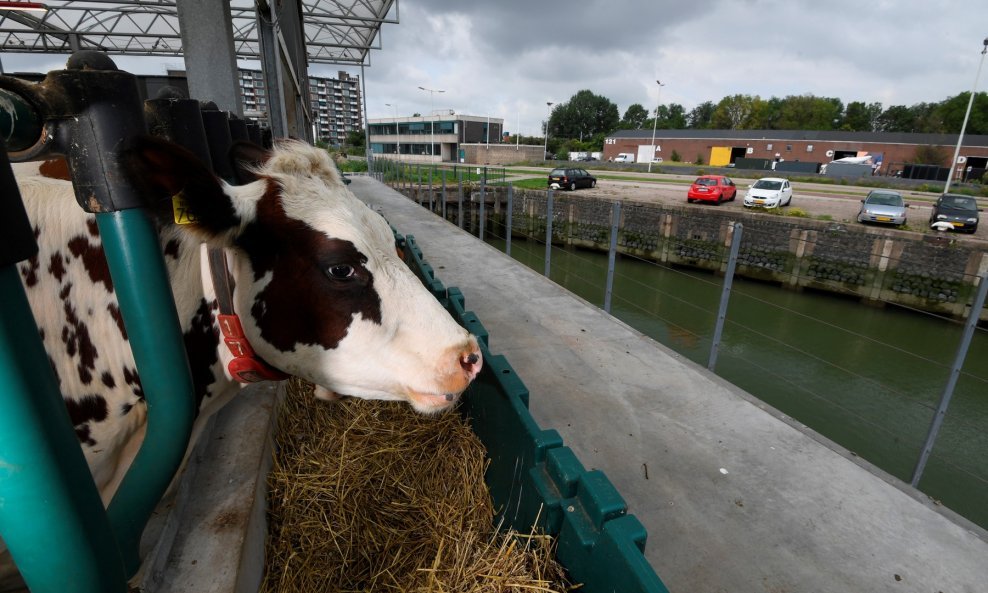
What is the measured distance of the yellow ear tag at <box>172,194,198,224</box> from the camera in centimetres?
105

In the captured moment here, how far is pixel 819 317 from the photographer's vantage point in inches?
461

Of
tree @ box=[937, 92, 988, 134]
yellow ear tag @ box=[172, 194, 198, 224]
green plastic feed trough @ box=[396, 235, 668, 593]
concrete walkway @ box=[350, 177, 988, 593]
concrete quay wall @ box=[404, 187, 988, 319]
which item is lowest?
concrete quay wall @ box=[404, 187, 988, 319]

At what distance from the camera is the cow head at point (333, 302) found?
129cm

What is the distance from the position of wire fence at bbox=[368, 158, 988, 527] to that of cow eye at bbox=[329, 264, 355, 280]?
2.76 meters

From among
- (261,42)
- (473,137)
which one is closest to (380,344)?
(261,42)

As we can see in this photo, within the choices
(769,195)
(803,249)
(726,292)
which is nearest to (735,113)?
(769,195)

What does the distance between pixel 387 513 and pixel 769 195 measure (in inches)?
724

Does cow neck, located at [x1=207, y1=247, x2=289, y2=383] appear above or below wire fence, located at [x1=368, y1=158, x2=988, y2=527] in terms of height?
above

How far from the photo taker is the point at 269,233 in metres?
1.28

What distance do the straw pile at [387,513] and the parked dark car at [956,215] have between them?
55.4 feet

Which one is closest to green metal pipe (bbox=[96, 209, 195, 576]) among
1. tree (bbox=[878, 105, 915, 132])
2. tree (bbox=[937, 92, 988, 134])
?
tree (bbox=[937, 92, 988, 134])

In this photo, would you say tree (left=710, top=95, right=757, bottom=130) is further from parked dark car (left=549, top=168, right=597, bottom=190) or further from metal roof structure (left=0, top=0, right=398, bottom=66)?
metal roof structure (left=0, top=0, right=398, bottom=66)

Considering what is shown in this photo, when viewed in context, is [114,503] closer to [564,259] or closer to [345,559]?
[345,559]

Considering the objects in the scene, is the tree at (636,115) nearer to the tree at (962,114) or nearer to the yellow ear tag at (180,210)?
the tree at (962,114)
